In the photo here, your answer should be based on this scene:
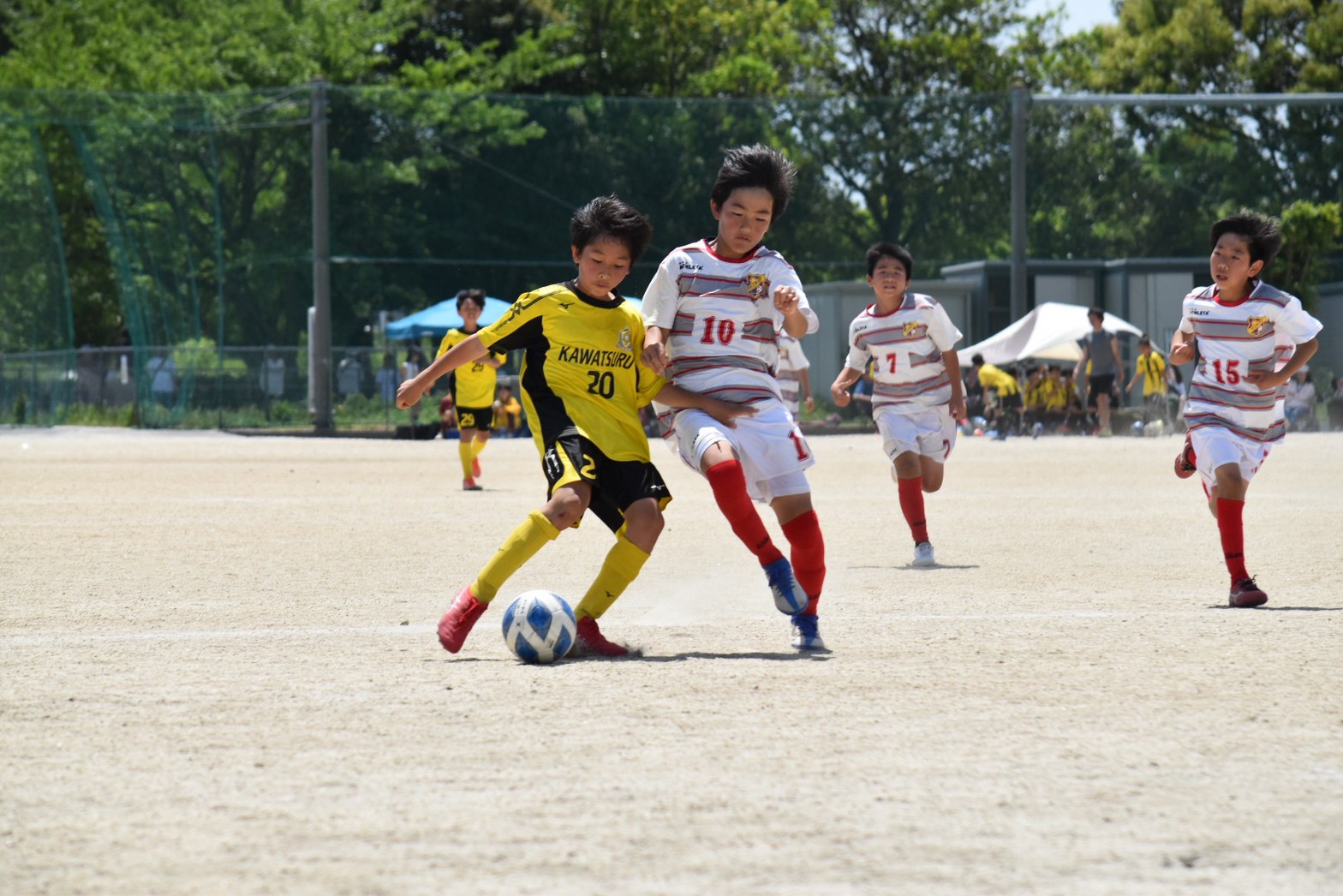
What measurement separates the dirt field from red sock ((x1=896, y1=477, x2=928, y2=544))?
0.67 feet

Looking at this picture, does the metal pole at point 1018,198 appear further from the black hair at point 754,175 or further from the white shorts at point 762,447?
the white shorts at point 762,447

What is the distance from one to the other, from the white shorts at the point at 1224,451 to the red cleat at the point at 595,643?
2.94 metres

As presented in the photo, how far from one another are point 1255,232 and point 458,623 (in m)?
3.83

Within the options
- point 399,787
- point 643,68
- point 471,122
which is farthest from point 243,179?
point 399,787

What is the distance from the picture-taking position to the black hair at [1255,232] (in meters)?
7.56

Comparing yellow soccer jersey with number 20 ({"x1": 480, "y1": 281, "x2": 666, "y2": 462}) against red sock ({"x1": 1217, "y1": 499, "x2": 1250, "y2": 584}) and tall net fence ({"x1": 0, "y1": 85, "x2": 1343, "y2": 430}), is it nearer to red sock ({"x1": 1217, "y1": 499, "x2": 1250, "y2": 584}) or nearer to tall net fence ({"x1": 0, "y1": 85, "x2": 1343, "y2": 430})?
red sock ({"x1": 1217, "y1": 499, "x2": 1250, "y2": 584})

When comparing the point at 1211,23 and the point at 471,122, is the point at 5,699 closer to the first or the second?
the point at 471,122

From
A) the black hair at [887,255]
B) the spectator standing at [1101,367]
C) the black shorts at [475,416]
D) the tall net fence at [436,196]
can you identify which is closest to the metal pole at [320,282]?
the tall net fence at [436,196]

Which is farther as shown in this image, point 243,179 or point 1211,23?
point 1211,23

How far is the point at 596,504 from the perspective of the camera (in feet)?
19.6

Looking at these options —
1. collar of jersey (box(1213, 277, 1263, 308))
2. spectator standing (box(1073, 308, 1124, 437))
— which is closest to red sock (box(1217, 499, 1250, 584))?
collar of jersey (box(1213, 277, 1263, 308))

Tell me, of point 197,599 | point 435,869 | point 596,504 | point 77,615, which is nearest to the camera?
point 435,869

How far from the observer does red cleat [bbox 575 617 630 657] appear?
19.3 feet

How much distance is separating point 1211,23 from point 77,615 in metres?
43.6
